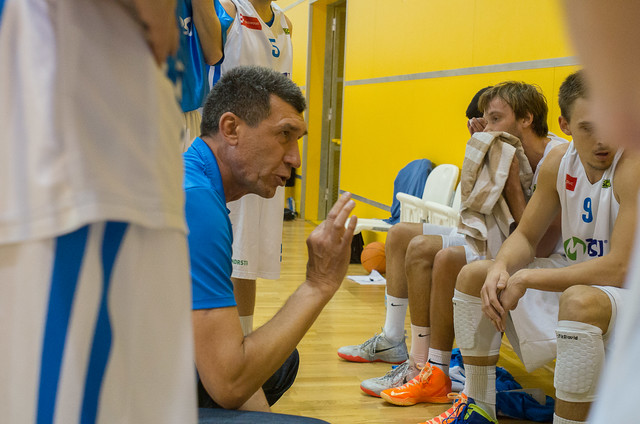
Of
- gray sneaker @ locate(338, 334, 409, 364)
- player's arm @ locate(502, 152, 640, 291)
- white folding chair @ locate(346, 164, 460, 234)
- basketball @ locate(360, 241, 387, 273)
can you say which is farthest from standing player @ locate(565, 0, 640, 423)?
basketball @ locate(360, 241, 387, 273)

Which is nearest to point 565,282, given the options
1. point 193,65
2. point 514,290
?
point 514,290

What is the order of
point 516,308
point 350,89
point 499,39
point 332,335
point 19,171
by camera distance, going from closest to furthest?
point 19,171 < point 516,308 < point 332,335 < point 499,39 < point 350,89

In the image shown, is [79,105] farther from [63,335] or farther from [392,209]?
[392,209]

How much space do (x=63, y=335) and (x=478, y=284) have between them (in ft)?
7.14

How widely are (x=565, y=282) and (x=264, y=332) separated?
4.08 feet

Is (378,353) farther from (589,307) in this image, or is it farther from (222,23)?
(222,23)

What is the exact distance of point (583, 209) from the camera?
2.52m

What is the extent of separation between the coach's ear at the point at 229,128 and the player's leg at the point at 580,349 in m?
1.13

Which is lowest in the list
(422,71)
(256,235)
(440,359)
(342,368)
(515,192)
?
(342,368)

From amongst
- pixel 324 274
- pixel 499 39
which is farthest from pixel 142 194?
pixel 499 39

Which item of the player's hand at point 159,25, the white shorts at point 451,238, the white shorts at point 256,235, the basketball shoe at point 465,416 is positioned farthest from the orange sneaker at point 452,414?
the player's hand at point 159,25

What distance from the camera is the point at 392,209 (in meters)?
5.44

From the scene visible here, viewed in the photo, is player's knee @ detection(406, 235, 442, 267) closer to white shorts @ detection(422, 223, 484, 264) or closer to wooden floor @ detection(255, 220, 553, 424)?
white shorts @ detection(422, 223, 484, 264)

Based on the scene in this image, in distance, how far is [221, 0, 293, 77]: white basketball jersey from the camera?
300 centimetres
